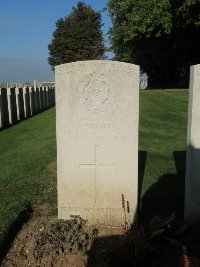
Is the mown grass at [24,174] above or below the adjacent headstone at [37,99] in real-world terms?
below

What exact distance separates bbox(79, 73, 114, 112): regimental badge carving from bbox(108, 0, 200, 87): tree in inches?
685

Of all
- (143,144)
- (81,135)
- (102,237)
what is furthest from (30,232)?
(143,144)

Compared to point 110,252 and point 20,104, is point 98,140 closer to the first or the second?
point 110,252

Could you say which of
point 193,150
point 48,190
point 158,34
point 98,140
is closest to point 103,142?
point 98,140

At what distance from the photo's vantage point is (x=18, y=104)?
1698 centimetres

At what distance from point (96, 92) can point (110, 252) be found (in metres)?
1.79

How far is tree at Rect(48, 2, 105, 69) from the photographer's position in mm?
61875

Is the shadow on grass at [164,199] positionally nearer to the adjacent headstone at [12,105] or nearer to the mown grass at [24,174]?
the mown grass at [24,174]

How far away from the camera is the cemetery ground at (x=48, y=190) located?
4.31 m

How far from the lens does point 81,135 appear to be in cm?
480

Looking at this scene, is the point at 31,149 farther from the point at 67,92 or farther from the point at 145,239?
the point at 145,239

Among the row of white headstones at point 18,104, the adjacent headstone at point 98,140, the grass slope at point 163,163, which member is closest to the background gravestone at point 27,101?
the row of white headstones at point 18,104

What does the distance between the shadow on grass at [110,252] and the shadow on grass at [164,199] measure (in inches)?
20.9

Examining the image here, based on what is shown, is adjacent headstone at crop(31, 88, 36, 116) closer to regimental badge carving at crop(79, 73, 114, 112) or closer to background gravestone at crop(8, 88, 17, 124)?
background gravestone at crop(8, 88, 17, 124)
